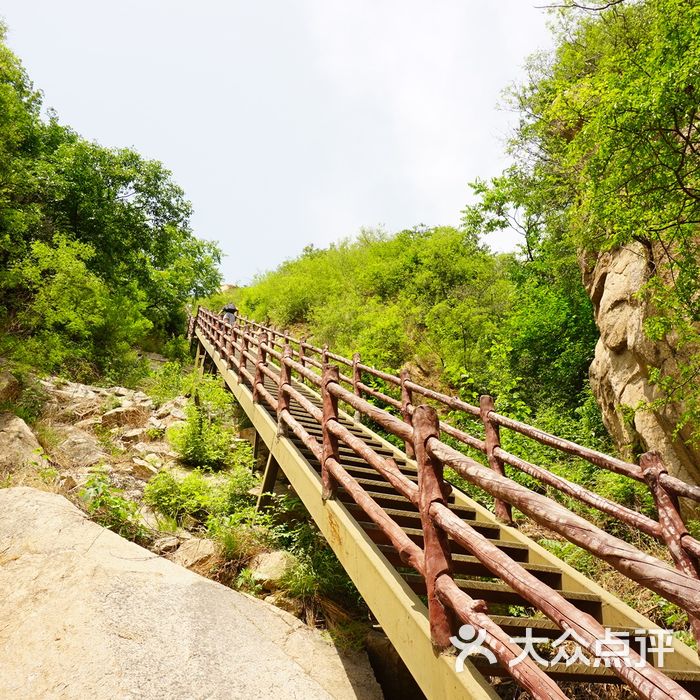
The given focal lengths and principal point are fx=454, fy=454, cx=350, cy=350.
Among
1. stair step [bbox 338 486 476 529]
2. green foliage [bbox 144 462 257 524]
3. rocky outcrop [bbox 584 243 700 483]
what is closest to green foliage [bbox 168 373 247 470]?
green foliage [bbox 144 462 257 524]

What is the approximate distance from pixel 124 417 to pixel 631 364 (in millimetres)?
9999

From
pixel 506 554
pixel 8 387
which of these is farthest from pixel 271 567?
pixel 8 387

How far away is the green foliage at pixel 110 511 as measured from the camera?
4.76 m

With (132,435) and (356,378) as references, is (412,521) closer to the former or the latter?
(356,378)

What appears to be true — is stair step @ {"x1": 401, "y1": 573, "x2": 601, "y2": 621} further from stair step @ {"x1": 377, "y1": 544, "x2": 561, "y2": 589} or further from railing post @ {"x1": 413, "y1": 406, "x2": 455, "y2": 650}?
railing post @ {"x1": 413, "y1": 406, "x2": 455, "y2": 650}

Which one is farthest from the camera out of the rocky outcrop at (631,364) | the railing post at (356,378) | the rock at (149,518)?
the railing post at (356,378)

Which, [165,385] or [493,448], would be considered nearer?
[493,448]

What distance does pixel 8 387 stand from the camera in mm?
9102

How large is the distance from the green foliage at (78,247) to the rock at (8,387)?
0.48m

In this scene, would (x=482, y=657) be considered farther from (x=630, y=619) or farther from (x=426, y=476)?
(x=630, y=619)

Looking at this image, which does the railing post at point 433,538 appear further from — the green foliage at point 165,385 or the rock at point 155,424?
the green foliage at point 165,385

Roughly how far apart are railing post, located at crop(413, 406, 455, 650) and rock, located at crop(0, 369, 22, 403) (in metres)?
9.44

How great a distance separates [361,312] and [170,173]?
10644mm

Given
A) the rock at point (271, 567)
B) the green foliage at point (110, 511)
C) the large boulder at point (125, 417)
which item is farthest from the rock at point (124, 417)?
the rock at point (271, 567)
